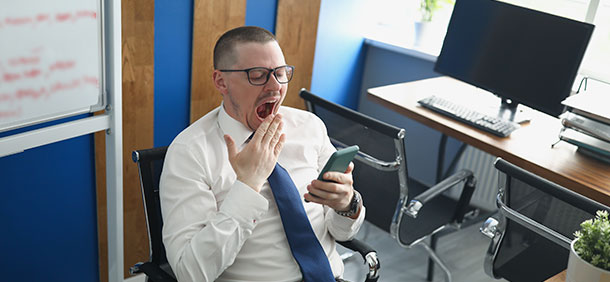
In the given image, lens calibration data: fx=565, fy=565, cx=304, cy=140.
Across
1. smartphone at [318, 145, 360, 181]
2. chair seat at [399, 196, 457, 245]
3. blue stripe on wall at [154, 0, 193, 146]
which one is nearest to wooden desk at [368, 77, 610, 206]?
chair seat at [399, 196, 457, 245]

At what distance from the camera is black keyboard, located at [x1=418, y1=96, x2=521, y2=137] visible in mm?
2455

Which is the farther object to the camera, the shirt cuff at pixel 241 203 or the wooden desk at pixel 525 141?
the wooden desk at pixel 525 141

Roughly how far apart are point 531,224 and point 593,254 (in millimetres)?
462

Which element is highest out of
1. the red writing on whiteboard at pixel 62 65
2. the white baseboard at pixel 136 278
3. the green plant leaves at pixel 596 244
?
the red writing on whiteboard at pixel 62 65

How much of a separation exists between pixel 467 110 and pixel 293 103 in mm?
933

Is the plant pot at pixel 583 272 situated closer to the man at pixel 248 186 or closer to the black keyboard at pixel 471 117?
the man at pixel 248 186

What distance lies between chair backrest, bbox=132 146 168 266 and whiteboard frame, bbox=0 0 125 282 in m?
0.26

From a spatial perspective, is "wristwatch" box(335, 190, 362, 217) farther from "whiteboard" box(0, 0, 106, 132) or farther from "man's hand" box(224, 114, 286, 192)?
"whiteboard" box(0, 0, 106, 132)

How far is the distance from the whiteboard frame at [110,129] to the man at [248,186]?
34 cm

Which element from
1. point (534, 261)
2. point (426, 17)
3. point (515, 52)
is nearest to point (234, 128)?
point (534, 261)

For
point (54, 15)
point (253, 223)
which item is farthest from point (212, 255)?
point (54, 15)

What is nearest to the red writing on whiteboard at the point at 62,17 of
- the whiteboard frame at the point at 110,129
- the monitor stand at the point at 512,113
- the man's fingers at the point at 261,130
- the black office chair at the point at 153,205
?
the whiteboard frame at the point at 110,129

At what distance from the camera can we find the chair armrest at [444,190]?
2.16 m

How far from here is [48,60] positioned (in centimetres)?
168
